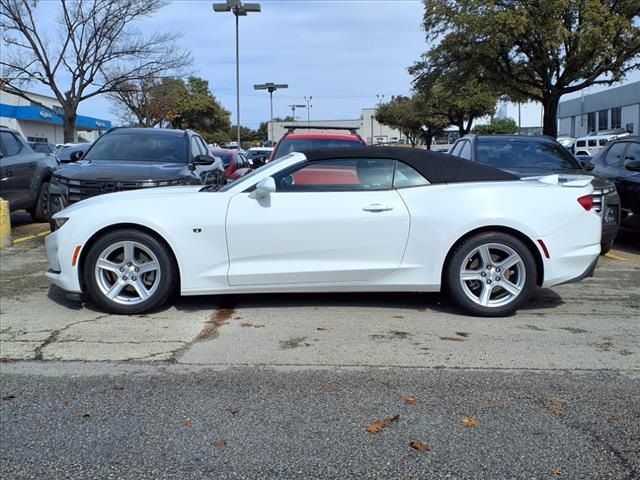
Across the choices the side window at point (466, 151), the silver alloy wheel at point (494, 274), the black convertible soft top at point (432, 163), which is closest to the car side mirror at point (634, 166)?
the side window at point (466, 151)

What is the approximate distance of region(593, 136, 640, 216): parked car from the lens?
352 inches

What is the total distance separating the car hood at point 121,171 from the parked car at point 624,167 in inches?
247

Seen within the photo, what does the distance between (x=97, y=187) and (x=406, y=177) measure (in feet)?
13.9

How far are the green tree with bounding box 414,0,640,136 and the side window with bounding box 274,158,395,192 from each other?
17151 mm

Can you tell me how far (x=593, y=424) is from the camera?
3.59m

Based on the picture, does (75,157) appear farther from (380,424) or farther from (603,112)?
(603,112)

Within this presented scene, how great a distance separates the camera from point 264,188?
5508 mm

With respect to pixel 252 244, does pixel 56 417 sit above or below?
below

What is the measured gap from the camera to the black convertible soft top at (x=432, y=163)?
228 inches

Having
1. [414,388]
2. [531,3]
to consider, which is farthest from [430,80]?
[414,388]

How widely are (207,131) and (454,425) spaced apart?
213 ft

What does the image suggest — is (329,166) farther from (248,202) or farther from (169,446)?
(169,446)

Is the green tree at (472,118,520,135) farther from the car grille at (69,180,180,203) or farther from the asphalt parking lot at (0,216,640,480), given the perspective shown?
the asphalt parking lot at (0,216,640,480)

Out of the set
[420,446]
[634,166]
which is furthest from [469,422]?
[634,166]
